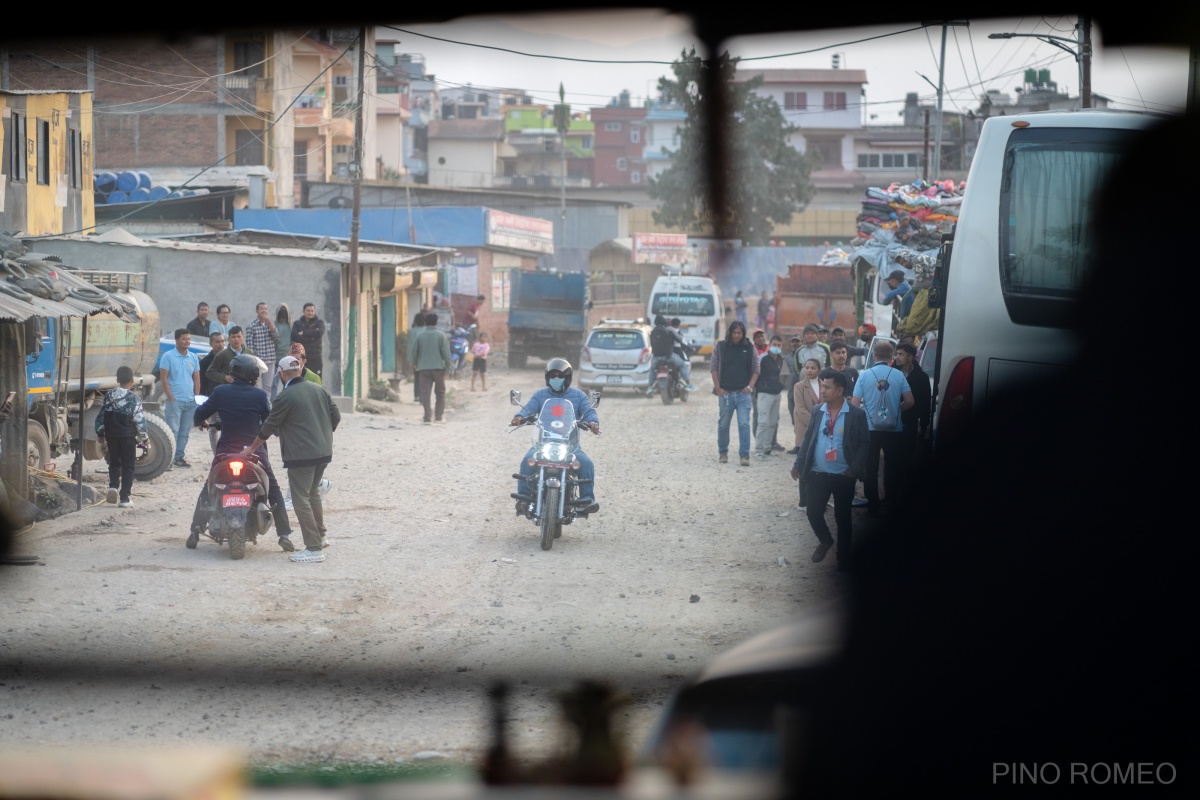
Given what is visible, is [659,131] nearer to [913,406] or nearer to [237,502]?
[913,406]

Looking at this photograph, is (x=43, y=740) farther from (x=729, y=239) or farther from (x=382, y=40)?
(x=729, y=239)

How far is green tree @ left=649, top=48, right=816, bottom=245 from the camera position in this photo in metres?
58.2

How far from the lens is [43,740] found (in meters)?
5.63

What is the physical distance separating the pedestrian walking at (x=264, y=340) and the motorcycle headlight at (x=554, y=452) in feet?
27.6

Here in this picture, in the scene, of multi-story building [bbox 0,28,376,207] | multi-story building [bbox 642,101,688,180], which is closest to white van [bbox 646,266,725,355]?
multi-story building [bbox 0,28,376,207]

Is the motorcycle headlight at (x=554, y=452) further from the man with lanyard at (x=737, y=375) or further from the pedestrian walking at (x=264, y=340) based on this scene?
the pedestrian walking at (x=264, y=340)

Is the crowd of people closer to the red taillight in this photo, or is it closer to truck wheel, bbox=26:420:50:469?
the red taillight

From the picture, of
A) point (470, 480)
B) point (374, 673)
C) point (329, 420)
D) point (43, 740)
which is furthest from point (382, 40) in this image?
point (43, 740)

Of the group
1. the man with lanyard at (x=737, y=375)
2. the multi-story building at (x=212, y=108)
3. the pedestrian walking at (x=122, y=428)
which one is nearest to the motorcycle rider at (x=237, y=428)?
the pedestrian walking at (x=122, y=428)

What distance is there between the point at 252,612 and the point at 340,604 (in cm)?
60

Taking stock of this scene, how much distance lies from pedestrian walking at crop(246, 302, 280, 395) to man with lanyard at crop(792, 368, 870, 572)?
33.9ft

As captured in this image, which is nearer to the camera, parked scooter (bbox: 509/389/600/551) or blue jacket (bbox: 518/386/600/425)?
parked scooter (bbox: 509/389/600/551)

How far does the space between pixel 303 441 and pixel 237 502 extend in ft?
2.31

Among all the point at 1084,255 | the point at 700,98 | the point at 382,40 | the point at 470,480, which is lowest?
the point at 470,480
